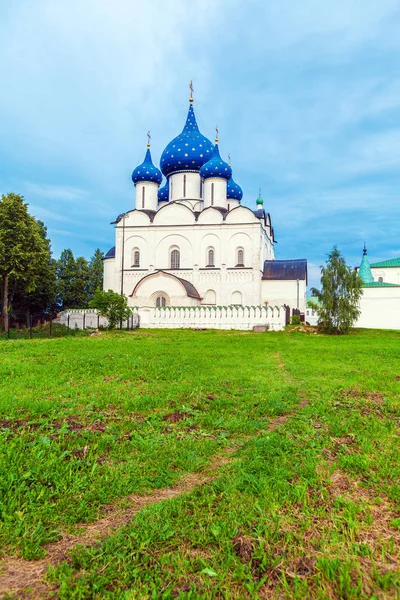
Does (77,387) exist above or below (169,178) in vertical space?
below

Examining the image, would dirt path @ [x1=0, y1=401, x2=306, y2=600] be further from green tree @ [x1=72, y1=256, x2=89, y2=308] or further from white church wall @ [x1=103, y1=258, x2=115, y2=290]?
green tree @ [x1=72, y1=256, x2=89, y2=308]

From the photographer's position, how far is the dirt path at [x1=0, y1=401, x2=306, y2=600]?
2.29 m

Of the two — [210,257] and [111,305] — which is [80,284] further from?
[111,305]

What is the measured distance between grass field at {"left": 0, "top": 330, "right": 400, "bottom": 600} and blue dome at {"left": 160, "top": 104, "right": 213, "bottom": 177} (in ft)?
106

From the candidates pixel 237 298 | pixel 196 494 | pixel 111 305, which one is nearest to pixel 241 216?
pixel 237 298

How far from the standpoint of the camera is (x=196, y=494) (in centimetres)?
326

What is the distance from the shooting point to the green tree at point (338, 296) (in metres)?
23.7

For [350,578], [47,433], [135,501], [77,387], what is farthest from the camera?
[77,387]

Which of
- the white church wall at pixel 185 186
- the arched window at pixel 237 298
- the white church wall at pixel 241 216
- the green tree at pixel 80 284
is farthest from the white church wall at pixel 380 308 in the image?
the green tree at pixel 80 284

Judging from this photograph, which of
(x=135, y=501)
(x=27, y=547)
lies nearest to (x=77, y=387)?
(x=135, y=501)

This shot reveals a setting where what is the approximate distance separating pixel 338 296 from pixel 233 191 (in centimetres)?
1837

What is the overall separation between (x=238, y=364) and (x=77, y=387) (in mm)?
4372

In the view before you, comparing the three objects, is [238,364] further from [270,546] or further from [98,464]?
[270,546]

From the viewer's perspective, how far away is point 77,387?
675cm
